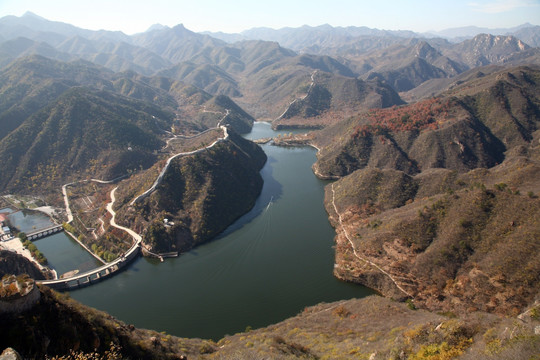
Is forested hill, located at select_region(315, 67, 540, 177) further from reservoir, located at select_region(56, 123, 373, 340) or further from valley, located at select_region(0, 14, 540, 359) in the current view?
reservoir, located at select_region(56, 123, 373, 340)

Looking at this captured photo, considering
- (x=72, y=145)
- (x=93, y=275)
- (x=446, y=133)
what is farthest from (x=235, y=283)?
(x=72, y=145)

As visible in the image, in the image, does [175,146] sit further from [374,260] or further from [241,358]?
[241,358]

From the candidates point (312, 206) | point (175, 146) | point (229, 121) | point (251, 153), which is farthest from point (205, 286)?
point (229, 121)

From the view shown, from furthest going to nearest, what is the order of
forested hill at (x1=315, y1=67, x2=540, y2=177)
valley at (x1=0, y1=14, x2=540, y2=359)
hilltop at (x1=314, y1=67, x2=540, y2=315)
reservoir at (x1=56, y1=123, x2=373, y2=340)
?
forested hill at (x1=315, y1=67, x2=540, y2=177) → reservoir at (x1=56, y1=123, x2=373, y2=340) → hilltop at (x1=314, y1=67, x2=540, y2=315) → valley at (x1=0, y1=14, x2=540, y2=359)

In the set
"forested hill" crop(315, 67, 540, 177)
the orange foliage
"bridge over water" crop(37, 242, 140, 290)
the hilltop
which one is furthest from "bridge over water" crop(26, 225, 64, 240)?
the orange foliage

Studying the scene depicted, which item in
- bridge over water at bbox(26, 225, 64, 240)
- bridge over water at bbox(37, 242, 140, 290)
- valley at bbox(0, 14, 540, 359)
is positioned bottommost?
bridge over water at bbox(37, 242, 140, 290)

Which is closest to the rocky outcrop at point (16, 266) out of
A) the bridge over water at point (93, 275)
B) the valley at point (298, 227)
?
the bridge over water at point (93, 275)

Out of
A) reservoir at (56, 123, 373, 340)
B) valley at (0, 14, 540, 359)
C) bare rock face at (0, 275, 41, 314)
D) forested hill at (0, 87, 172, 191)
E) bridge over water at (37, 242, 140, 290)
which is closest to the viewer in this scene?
bare rock face at (0, 275, 41, 314)

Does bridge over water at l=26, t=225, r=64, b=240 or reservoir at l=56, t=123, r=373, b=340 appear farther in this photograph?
A: bridge over water at l=26, t=225, r=64, b=240
